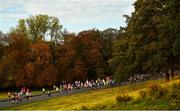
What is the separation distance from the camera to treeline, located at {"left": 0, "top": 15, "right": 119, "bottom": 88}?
106 meters

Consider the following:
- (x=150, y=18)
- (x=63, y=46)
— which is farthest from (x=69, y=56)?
(x=150, y=18)

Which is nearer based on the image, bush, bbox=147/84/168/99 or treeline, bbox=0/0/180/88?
bush, bbox=147/84/168/99

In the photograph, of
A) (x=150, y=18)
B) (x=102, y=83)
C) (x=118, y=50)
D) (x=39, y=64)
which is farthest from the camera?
(x=39, y=64)

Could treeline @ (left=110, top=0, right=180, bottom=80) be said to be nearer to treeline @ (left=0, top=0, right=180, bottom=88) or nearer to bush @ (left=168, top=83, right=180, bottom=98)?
treeline @ (left=0, top=0, right=180, bottom=88)

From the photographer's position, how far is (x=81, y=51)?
122875 mm

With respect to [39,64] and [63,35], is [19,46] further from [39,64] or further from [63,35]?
[63,35]

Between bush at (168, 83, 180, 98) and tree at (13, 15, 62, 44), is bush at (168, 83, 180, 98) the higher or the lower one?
the lower one

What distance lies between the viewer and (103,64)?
127 m

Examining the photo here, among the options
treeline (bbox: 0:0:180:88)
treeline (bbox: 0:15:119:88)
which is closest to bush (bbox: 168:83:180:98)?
treeline (bbox: 0:0:180:88)

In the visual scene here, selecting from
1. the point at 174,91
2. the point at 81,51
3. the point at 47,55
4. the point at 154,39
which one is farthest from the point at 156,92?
the point at 81,51

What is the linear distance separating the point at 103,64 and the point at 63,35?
14.1m

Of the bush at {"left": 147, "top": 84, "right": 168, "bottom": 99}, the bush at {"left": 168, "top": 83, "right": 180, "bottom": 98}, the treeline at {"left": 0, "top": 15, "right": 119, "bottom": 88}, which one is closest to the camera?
the bush at {"left": 168, "top": 83, "right": 180, "bottom": 98}

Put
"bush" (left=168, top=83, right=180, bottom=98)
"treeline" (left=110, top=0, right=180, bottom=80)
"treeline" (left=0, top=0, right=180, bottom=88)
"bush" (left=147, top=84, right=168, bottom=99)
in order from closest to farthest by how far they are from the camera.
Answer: "bush" (left=168, top=83, right=180, bottom=98) → "bush" (left=147, top=84, right=168, bottom=99) → "treeline" (left=110, top=0, right=180, bottom=80) → "treeline" (left=0, top=0, right=180, bottom=88)

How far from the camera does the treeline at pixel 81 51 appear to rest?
2245 inches
